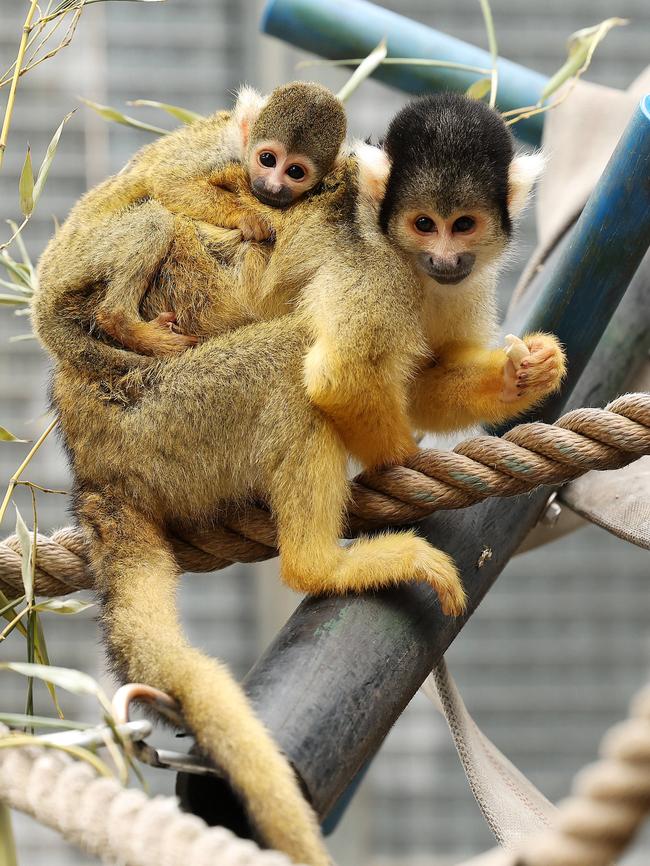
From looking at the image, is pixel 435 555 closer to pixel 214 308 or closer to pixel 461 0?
pixel 214 308

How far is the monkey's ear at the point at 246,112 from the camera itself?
278 centimetres

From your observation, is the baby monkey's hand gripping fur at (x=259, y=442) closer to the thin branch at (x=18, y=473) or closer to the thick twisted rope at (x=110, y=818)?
the thin branch at (x=18, y=473)

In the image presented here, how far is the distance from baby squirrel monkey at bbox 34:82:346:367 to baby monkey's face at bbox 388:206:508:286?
1.05 ft

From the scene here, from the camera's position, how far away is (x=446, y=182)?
243 cm

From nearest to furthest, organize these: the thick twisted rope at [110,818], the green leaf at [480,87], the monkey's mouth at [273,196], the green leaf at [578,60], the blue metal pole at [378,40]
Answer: the thick twisted rope at [110,818], the monkey's mouth at [273,196], the green leaf at [578,60], the green leaf at [480,87], the blue metal pole at [378,40]

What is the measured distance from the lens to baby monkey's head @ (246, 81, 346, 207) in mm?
2611

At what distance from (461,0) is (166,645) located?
5.55 metres

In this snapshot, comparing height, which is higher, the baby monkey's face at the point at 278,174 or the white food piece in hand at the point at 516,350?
the baby monkey's face at the point at 278,174

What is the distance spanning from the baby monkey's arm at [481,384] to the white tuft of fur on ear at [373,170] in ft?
1.50

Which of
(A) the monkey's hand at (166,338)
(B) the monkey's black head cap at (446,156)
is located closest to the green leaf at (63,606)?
(A) the monkey's hand at (166,338)

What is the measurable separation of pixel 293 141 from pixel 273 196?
0.54 feet

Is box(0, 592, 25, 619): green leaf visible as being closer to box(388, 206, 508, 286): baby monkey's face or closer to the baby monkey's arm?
→ the baby monkey's arm

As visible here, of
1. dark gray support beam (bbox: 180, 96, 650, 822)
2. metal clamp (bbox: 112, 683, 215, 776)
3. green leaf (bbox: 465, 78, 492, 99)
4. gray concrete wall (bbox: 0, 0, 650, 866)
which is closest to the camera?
metal clamp (bbox: 112, 683, 215, 776)

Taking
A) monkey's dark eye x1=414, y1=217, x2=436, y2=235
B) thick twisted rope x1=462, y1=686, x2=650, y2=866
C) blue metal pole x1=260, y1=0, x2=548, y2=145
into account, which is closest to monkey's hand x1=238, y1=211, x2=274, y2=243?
monkey's dark eye x1=414, y1=217, x2=436, y2=235
